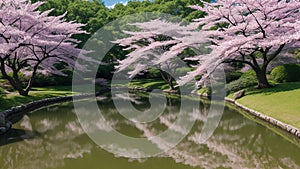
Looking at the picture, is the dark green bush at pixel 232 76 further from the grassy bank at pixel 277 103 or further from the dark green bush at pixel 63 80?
the dark green bush at pixel 63 80

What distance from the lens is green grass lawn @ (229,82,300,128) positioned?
38.8 feet

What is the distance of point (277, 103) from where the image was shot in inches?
567

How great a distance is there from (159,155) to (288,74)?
1635 cm

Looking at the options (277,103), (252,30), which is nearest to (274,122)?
(277,103)

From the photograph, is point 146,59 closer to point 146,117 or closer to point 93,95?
point 93,95

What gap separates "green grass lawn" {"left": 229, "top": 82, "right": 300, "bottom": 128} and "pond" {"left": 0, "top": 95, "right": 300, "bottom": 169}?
0.97m

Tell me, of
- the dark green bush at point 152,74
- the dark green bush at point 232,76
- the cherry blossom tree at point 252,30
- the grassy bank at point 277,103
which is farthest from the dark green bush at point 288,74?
the dark green bush at point 152,74

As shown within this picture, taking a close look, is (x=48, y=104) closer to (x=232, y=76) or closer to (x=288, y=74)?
(x=232, y=76)

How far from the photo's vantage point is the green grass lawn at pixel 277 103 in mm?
11833

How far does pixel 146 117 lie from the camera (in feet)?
50.9

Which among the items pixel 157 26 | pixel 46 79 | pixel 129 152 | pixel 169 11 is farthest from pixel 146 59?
pixel 129 152

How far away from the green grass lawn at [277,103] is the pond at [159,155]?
97cm

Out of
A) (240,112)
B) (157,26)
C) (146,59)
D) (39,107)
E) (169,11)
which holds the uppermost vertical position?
(169,11)

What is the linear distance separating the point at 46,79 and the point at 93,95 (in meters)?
5.76
